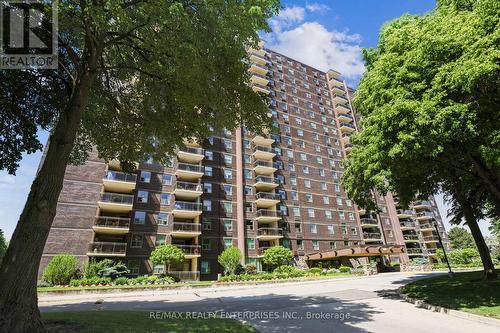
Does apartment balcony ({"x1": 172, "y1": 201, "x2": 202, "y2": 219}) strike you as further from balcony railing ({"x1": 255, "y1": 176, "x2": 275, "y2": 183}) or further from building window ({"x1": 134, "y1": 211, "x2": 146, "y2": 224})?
balcony railing ({"x1": 255, "y1": 176, "x2": 275, "y2": 183})

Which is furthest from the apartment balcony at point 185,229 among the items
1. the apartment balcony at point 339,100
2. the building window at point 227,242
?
the apartment balcony at point 339,100

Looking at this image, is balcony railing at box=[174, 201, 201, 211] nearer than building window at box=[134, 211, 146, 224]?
No

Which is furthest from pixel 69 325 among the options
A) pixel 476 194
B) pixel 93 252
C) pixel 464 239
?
pixel 464 239

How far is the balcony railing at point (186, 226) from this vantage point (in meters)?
33.9

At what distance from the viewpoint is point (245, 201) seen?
134 ft

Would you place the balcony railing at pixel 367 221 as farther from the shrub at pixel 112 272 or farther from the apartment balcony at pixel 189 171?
the shrub at pixel 112 272

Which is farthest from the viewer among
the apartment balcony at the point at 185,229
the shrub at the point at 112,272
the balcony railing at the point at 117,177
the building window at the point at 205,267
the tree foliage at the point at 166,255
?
the building window at the point at 205,267

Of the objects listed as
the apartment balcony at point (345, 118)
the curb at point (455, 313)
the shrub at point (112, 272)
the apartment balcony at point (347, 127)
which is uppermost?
the apartment balcony at point (345, 118)

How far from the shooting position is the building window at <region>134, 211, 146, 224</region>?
107 ft

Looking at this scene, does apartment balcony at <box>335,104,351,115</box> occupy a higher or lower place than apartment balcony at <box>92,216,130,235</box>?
higher

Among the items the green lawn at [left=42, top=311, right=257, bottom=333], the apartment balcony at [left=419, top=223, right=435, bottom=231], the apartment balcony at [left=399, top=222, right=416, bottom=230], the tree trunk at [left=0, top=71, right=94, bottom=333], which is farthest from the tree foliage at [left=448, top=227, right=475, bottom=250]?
the tree trunk at [left=0, top=71, right=94, bottom=333]

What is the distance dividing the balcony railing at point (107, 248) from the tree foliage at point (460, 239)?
85364 mm

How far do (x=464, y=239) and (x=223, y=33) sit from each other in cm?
9663

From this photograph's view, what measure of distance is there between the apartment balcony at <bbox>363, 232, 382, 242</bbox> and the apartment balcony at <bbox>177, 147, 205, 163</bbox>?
31329mm
